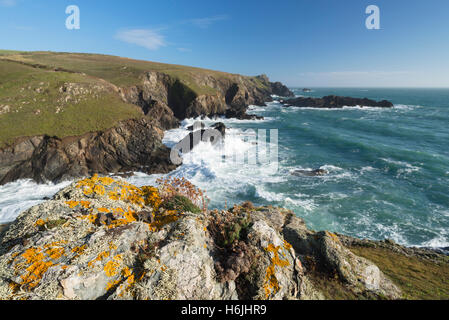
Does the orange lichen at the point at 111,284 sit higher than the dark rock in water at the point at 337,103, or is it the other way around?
the dark rock in water at the point at 337,103

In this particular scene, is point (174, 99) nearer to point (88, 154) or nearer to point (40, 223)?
point (88, 154)

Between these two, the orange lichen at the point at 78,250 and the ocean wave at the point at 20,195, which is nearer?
the orange lichen at the point at 78,250

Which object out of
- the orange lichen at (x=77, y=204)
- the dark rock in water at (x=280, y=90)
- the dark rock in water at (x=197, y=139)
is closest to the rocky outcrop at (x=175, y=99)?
the dark rock in water at (x=197, y=139)

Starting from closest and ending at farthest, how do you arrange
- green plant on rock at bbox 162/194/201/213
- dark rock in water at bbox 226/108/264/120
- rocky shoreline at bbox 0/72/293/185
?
green plant on rock at bbox 162/194/201/213
rocky shoreline at bbox 0/72/293/185
dark rock in water at bbox 226/108/264/120

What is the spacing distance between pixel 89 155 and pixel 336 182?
113 ft

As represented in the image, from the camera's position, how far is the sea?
1848 cm

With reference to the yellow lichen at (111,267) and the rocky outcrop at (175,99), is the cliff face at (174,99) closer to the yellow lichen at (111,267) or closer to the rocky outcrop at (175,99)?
the rocky outcrop at (175,99)

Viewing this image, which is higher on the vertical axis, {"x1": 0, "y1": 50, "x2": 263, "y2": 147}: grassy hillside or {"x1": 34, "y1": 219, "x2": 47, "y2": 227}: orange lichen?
{"x1": 0, "y1": 50, "x2": 263, "y2": 147}: grassy hillside

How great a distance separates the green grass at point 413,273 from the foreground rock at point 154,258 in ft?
5.79

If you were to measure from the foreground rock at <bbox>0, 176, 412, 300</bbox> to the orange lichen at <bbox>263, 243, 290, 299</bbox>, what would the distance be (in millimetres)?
23

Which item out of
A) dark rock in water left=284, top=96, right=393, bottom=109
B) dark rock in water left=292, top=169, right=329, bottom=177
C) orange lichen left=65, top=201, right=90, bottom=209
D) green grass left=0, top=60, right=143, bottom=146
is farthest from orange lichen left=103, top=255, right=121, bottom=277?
dark rock in water left=284, top=96, right=393, bottom=109

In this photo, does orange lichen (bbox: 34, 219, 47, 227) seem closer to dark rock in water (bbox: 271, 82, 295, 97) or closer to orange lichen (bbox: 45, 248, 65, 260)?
orange lichen (bbox: 45, 248, 65, 260)

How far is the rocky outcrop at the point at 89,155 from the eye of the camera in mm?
25156
